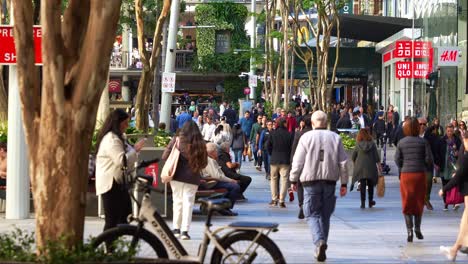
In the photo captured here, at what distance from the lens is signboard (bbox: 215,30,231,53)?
297ft

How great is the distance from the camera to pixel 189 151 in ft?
52.6

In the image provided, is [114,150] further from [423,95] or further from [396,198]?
[423,95]

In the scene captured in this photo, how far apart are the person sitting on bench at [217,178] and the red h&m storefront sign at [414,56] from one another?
1884 centimetres

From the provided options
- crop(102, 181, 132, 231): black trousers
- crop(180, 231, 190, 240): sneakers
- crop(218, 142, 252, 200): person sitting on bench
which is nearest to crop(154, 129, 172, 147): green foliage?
crop(218, 142, 252, 200): person sitting on bench

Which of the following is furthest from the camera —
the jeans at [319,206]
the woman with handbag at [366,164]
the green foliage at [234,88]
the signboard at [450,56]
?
the green foliage at [234,88]

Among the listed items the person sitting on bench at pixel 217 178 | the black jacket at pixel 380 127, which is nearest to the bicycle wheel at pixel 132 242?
the person sitting on bench at pixel 217 178

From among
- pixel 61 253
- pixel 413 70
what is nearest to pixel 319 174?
pixel 61 253

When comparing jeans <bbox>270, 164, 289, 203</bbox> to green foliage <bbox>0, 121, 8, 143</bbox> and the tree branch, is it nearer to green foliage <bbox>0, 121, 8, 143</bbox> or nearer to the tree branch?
green foliage <bbox>0, 121, 8, 143</bbox>

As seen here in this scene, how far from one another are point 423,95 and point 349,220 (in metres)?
23.3

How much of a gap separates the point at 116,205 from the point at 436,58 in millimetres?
27416

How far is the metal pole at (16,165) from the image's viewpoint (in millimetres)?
18547

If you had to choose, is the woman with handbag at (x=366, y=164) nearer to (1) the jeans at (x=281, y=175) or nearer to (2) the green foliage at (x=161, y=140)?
(1) the jeans at (x=281, y=175)

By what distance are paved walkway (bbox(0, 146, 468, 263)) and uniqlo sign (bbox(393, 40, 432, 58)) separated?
1474cm

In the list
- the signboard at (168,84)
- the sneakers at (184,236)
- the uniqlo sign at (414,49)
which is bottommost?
the sneakers at (184,236)
